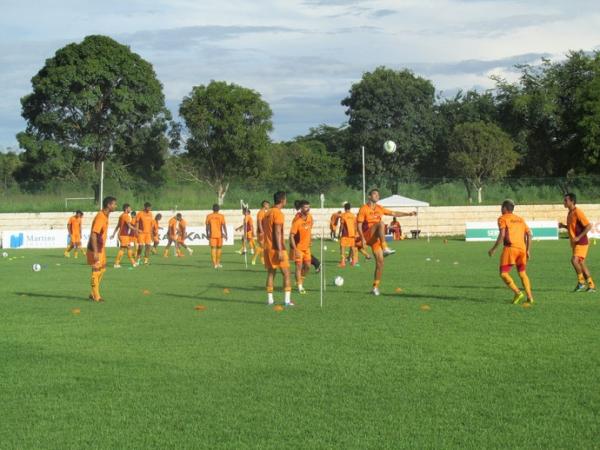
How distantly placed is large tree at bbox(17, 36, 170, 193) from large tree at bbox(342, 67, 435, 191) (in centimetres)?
1891

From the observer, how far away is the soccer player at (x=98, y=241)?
1711 centimetres

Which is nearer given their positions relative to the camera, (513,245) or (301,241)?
(513,245)

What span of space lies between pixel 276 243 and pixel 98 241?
390 cm

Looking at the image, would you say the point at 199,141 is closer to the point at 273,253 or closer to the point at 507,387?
the point at 273,253

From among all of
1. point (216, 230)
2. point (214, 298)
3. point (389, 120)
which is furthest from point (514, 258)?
point (389, 120)

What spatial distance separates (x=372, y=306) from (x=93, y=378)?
23.6 feet

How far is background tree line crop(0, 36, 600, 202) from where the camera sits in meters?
54.5

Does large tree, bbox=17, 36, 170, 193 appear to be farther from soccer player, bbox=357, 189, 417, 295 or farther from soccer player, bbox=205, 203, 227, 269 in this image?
soccer player, bbox=357, 189, 417, 295

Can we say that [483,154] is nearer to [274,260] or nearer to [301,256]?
[301,256]

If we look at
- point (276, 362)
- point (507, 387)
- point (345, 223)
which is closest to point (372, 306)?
point (276, 362)

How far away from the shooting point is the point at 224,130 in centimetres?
5894

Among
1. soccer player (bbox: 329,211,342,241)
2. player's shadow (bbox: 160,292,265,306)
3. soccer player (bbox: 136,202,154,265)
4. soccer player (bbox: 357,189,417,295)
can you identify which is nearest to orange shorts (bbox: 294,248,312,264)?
soccer player (bbox: 357,189,417,295)

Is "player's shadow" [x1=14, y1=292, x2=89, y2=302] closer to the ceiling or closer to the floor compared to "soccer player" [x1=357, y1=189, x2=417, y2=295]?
closer to the floor

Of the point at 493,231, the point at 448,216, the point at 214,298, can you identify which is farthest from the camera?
the point at 448,216
